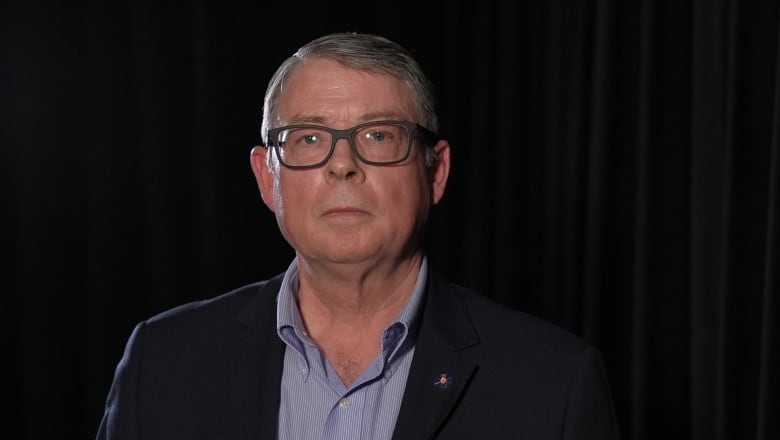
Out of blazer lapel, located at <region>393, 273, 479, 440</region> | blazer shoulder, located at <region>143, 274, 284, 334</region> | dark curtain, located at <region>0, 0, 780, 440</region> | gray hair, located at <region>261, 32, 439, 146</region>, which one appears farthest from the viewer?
dark curtain, located at <region>0, 0, 780, 440</region>

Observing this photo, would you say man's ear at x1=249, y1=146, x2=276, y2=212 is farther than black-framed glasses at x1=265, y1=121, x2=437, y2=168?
Yes

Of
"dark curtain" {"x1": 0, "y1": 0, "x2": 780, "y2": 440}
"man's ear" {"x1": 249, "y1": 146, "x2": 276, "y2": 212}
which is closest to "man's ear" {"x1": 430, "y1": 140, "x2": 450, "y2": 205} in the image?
"man's ear" {"x1": 249, "y1": 146, "x2": 276, "y2": 212}

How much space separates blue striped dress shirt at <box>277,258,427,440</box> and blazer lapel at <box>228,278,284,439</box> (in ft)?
0.09

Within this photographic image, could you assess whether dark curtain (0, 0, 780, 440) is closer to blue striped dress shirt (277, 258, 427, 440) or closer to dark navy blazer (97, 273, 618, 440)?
dark navy blazer (97, 273, 618, 440)

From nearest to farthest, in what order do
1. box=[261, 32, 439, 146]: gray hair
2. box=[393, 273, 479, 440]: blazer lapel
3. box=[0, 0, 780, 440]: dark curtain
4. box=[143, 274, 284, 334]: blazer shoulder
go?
box=[393, 273, 479, 440]: blazer lapel, box=[261, 32, 439, 146]: gray hair, box=[143, 274, 284, 334]: blazer shoulder, box=[0, 0, 780, 440]: dark curtain

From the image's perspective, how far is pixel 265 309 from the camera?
6.27ft

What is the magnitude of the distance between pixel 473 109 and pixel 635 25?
854 mm

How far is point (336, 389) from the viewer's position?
1.77m

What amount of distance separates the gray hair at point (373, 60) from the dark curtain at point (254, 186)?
2.90 feet

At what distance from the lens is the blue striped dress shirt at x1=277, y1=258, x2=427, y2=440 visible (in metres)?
1.75

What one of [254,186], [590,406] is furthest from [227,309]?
[254,186]

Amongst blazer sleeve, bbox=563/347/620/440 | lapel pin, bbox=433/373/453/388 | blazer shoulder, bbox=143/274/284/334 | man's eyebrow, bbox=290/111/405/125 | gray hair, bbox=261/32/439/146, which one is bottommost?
blazer sleeve, bbox=563/347/620/440

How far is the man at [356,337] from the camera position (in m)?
1.75

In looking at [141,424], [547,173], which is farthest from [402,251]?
[547,173]
